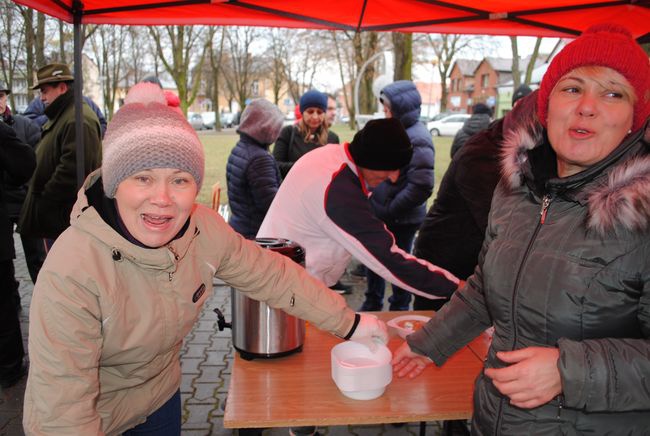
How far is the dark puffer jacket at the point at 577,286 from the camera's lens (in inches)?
44.8

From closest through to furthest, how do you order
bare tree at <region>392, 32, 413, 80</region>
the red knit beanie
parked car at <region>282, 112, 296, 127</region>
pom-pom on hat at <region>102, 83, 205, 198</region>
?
the red knit beanie, pom-pom on hat at <region>102, 83, 205, 198</region>, parked car at <region>282, 112, 296, 127</region>, bare tree at <region>392, 32, 413, 80</region>

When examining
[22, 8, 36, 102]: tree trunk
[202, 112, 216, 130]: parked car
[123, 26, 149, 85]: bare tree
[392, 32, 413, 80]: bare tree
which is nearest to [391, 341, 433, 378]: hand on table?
[392, 32, 413, 80]: bare tree

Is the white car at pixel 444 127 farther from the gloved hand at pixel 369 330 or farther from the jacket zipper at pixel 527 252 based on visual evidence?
the jacket zipper at pixel 527 252

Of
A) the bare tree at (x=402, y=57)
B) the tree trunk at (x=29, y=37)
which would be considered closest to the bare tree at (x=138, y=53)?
the tree trunk at (x=29, y=37)

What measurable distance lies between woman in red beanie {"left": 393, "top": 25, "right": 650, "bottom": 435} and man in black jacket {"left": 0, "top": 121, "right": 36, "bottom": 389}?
2990 mm

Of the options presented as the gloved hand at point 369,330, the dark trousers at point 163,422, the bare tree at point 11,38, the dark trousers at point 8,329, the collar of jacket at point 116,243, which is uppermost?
the bare tree at point 11,38

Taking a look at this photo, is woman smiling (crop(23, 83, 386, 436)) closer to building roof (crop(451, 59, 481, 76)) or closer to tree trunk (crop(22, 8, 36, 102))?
tree trunk (crop(22, 8, 36, 102))

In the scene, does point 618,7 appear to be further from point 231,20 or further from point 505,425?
point 505,425

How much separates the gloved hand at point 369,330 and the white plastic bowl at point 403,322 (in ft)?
1.14

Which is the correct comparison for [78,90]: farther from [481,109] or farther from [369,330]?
[481,109]

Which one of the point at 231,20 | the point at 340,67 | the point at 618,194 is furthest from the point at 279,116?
the point at 340,67

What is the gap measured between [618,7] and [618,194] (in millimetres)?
3274

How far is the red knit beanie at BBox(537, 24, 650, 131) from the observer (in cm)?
128

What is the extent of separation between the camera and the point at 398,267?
2.31 m
